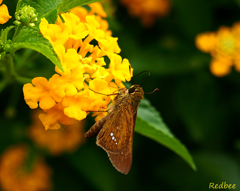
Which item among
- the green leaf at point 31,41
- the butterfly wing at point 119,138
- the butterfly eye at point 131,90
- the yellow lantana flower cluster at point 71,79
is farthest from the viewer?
the butterfly eye at point 131,90

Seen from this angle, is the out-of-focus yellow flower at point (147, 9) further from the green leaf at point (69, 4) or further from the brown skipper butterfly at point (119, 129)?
the green leaf at point (69, 4)

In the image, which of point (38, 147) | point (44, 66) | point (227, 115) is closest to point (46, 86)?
point (44, 66)

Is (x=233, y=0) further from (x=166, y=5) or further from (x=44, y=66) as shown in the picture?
(x=44, y=66)

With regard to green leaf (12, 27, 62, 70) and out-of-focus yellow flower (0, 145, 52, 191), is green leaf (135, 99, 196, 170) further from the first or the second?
out-of-focus yellow flower (0, 145, 52, 191)

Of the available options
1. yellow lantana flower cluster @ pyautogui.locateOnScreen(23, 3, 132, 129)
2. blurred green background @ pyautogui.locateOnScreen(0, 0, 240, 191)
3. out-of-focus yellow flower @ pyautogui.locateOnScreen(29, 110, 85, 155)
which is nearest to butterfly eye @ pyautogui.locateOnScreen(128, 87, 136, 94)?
yellow lantana flower cluster @ pyautogui.locateOnScreen(23, 3, 132, 129)

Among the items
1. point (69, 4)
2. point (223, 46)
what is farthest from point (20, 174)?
point (223, 46)

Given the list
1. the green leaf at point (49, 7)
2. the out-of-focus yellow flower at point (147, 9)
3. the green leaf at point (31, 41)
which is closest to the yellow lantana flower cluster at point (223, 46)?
the out-of-focus yellow flower at point (147, 9)

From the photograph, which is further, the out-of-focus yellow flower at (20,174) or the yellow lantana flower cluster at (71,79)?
the out-of-focus yellow flower at (20,174)

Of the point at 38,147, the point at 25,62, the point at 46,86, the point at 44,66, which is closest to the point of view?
the point at 46,86
